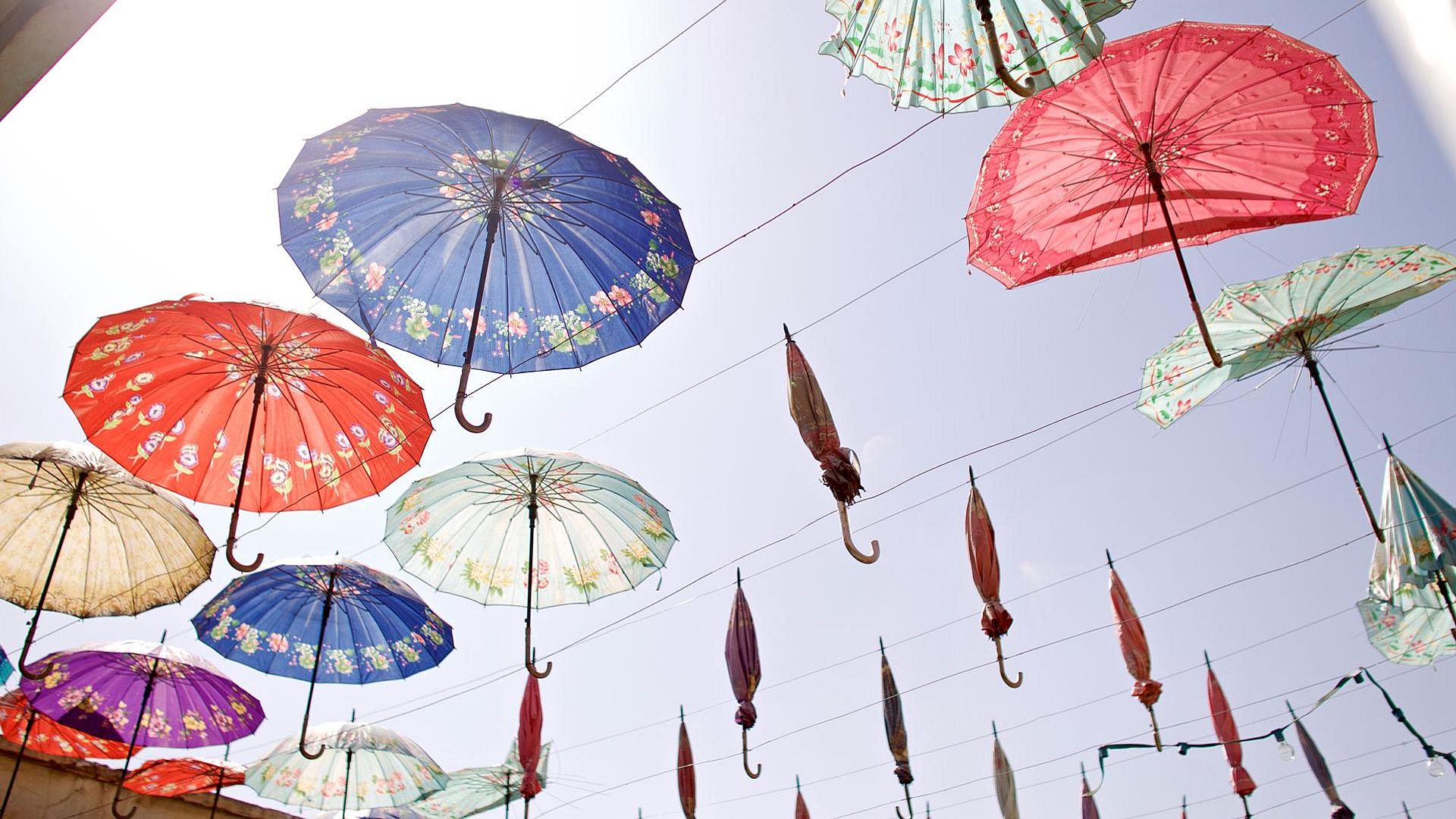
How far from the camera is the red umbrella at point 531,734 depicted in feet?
26.9

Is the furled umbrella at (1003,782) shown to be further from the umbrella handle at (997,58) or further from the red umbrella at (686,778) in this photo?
the umbrella handle at (997,58)

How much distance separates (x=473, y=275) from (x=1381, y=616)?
30.2 feet

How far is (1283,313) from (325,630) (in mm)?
7355

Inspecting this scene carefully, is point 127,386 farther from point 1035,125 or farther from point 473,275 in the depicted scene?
point 1035,125

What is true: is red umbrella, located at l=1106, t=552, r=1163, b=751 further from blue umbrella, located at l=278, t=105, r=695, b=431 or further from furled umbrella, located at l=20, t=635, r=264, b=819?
furled umbrella, located at l=20, t=635, r=264, b=819

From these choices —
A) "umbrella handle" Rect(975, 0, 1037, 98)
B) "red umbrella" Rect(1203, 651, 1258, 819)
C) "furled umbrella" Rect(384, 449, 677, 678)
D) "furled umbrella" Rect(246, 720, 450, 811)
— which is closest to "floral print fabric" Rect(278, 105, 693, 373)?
"furled umbrella" Rect(384, 449, 677, 678)

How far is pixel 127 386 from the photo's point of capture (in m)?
4.89

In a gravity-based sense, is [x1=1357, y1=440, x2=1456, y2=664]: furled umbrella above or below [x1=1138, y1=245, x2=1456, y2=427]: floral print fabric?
below

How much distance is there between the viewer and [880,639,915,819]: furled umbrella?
301 inches

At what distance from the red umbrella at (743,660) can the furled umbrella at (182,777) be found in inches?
205

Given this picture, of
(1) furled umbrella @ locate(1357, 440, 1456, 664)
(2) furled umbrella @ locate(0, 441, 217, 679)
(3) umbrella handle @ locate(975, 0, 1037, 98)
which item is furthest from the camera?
(1) furled umbrella @ locate(1357, 440, 1456, 664)

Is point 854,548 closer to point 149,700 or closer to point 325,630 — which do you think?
point 325,630

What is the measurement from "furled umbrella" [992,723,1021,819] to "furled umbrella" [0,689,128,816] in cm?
870

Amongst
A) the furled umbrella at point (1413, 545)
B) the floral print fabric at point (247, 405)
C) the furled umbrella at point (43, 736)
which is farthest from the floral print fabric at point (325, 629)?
the furled umbrella at point (1413, 545)
